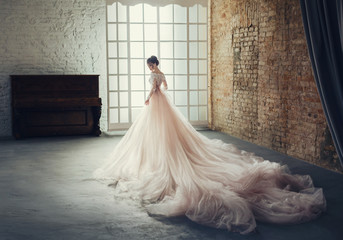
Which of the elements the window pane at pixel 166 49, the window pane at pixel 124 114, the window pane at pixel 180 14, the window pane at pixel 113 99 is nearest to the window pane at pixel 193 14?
the window pane at pixel 180 14

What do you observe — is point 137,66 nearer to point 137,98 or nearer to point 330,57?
point 137,98

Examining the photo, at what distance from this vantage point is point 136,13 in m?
9.05

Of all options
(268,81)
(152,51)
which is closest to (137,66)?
(152,51)

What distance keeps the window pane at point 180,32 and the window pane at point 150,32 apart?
45cm

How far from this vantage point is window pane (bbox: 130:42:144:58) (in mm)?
9086

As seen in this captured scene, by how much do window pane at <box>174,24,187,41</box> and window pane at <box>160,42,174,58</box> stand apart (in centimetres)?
21

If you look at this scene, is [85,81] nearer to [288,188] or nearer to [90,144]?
[90,144]

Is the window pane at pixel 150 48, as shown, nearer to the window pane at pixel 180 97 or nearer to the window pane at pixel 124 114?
the window pane at pixel 180 97

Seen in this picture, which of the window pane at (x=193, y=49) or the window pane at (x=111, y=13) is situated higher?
the window pane at (x=111, y=13)

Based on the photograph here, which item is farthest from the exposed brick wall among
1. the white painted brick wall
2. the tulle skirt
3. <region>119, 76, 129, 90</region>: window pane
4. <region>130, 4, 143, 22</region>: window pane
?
the white painted brick wall

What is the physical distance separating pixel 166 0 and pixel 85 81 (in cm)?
242

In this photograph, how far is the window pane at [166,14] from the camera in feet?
30.1

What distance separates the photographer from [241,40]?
7652 mm

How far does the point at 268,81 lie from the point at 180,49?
3026 millimetres
